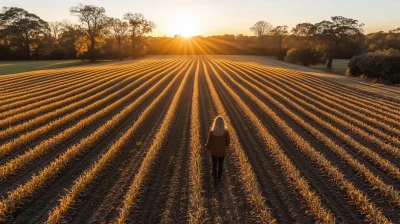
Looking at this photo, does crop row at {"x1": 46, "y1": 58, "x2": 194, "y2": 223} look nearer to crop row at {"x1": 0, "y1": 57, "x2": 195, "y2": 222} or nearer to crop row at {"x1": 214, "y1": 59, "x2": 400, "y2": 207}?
crop row at {"x1": 0, "y1": 57, "x2": 195, "y2": 222}

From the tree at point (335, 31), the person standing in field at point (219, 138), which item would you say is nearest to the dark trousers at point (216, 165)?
the person standing in field at point (219, 138)

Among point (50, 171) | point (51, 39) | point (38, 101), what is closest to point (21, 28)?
point (51, 39)

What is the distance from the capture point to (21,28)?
81875mm

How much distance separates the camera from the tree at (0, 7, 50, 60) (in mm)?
81375

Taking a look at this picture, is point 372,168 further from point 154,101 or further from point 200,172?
point 154,101

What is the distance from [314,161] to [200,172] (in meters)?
4.82

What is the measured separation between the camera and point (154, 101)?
21.4m

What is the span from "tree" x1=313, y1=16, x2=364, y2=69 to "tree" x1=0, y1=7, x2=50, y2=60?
280 feet

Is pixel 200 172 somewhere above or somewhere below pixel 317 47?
below

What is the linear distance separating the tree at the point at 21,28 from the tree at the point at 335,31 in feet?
280

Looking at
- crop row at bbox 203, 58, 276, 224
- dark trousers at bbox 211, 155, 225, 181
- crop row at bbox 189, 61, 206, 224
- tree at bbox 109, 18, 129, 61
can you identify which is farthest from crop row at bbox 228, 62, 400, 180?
tree at bbox 109, 18, 129, 61

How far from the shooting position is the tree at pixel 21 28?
81.4 m

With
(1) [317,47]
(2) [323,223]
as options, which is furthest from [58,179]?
(1) [317,47]

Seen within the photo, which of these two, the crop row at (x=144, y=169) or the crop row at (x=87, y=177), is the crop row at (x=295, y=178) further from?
the crop row at (x=87, y=177)
